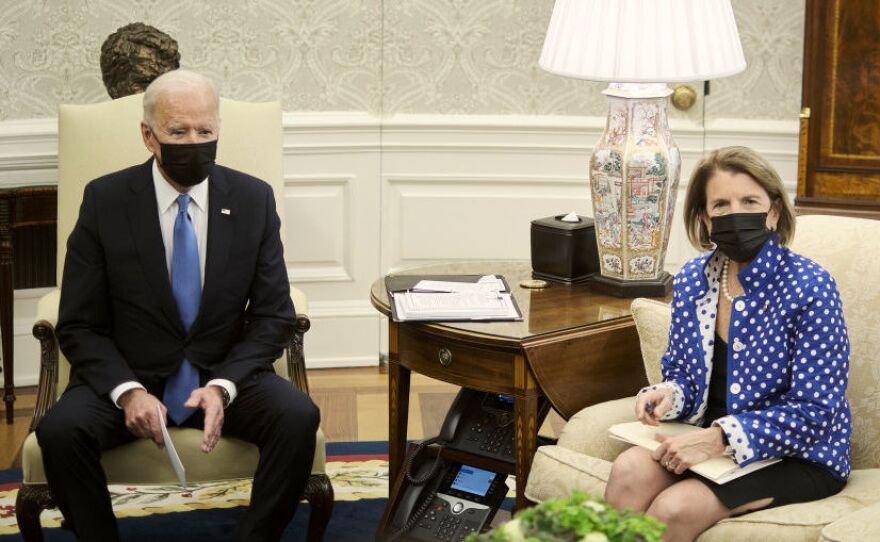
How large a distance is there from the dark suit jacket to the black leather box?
2.33ft

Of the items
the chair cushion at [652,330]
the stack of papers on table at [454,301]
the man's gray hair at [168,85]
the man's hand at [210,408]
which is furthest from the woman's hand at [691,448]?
the man's gray hair at [168,85]

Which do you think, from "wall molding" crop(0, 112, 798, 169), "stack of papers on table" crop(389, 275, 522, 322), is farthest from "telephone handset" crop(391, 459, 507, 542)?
"wall molding" crop(0, 112, 798, 169)

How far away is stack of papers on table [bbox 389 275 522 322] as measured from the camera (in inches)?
117

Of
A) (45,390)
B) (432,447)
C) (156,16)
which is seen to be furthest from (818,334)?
(156,16)

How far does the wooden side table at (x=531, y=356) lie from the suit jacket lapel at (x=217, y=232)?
0.40m

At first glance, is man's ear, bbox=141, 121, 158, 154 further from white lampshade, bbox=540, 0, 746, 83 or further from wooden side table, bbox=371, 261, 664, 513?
white lampshade, bbox=540, 0, 746, 83

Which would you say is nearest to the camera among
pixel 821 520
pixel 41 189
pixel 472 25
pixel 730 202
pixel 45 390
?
pixel 821 520

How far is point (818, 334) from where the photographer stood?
2480mm

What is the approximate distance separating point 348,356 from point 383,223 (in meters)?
0.55

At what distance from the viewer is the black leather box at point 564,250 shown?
10.8 feet

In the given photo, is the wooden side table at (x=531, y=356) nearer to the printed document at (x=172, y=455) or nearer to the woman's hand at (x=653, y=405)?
the woman's hand at (x=653, y=405)

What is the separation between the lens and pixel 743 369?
2594 mm

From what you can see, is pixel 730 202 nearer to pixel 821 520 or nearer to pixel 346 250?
pixel 821 520

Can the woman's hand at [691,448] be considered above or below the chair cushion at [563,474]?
above
